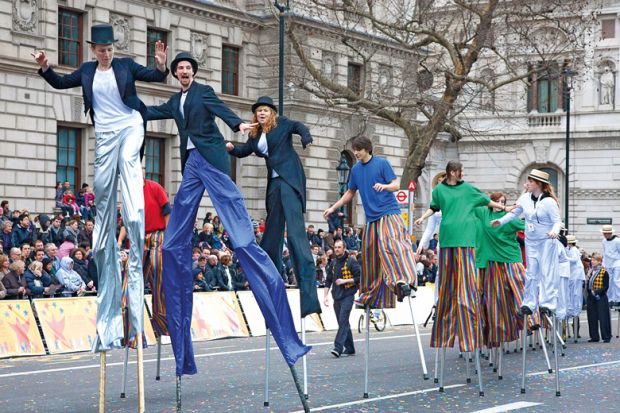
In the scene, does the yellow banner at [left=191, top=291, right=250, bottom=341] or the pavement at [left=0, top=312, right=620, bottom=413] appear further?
the yellow banner at [left=191, top=291, right=250, bottom=341]

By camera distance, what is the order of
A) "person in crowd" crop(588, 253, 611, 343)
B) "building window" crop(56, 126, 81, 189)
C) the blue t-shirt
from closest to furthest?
the blue t-shirt, "person in crowd" crop(588, 253, 611, 343), "building window" crop(56, 126, 81, 189)

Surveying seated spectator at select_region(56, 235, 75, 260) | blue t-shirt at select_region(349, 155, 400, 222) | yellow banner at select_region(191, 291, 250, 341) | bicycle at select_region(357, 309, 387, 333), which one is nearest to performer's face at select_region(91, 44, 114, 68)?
blue t-shirt at select_region(349, 155, 400, 222)

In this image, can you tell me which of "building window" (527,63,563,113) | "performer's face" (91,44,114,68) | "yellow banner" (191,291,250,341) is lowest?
"yellow banner" (191,291,250,341)

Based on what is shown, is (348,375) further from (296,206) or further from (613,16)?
(613,16)

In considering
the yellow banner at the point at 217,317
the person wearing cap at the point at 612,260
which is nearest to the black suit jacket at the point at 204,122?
the yellow banner at the point at 217,317

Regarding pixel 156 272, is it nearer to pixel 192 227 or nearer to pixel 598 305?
pixel 192 227

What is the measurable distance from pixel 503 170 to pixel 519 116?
3.89 m

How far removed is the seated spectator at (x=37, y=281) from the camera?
21.1 m

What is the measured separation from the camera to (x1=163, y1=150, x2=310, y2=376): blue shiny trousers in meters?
10.2

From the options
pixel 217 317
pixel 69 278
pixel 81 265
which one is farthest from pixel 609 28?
pixel 69 278

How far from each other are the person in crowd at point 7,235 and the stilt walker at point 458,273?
13.4 m

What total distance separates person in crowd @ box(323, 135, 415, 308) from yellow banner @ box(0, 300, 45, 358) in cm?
771

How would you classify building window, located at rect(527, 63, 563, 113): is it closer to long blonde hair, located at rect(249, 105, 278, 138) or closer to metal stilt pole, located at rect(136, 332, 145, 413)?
long blonde hair, located at rect(249, 105, 278, 138)

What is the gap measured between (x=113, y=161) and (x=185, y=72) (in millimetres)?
1054
